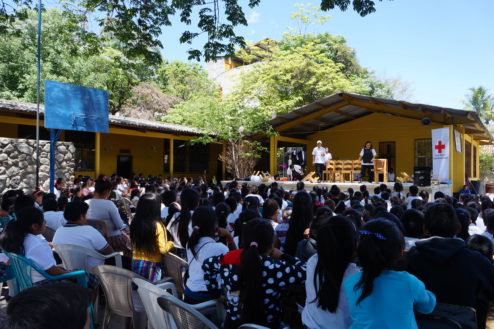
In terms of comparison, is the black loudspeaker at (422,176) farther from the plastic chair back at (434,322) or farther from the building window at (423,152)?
the plastic chair back at (434,322)

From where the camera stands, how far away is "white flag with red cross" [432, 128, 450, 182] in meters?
12.9

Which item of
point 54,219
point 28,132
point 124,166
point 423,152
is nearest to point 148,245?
point 54,219

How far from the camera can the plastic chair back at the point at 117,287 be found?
274 cm

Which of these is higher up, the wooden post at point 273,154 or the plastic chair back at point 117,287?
the wooden post at point 273,154

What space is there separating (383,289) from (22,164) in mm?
9679

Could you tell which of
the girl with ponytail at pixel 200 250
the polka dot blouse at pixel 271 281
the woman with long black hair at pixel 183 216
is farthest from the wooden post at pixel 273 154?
the polka dot blouse at pixel 271 281

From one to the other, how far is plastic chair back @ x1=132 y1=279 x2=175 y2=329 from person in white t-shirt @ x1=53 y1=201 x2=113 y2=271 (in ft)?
4.02

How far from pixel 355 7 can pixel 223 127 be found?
34.0ft

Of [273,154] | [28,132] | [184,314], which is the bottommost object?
[184,314]

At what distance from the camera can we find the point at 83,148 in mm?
14945

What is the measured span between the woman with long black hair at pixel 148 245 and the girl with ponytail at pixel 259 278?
3.67 feet

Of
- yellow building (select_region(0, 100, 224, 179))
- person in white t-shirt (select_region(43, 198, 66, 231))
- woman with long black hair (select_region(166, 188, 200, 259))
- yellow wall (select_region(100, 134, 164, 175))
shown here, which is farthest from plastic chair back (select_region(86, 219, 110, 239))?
yellow wall (select_region(100, 134, 164, 175))

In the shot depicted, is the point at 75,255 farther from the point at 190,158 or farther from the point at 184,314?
the point at 190,158

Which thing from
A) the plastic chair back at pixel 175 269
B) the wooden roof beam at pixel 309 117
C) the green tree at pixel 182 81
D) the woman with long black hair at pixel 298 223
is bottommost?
the plastic chair back at pixel 175 269
